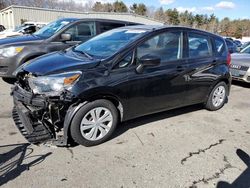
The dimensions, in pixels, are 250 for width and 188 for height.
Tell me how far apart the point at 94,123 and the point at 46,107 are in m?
0.68

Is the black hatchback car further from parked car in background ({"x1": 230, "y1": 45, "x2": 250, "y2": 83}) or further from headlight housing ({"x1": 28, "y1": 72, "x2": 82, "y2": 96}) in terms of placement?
parked car in background ({"x1": 230, "y1": 45, "x2": 250, "y2": 83})

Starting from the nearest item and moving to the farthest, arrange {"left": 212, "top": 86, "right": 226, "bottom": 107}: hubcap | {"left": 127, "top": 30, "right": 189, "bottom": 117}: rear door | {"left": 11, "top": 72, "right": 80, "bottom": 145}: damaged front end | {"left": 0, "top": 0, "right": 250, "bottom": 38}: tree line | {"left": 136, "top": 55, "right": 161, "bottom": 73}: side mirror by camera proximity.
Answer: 1. {"left": 11, "top": 72, "right": 80, "bottom": 145}: damaged front end
2. {"left": 136, "top": 55, "right": 161, "bottom": 73}: side mirror
3. {"left": 127, "top": 30, "right": 189, "bottom": 117}: rear door
4. {"left": 212, "top": 86, "right": 226, "bottom": 107}: hubcap
5. {"left": 0, "top": 0, "right": 250, "bottom": 38}: tree line

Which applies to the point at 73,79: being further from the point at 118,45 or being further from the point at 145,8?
the point at 145,8

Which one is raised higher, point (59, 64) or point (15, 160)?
point (59, 64)

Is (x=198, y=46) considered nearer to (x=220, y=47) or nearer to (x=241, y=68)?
(x=220, y=47)

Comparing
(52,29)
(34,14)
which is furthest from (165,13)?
(52,29)

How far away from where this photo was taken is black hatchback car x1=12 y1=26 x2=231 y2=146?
321cm

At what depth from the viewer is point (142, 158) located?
3.26 metres

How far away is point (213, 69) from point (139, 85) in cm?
187

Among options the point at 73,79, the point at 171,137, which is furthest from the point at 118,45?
the point at 171,137

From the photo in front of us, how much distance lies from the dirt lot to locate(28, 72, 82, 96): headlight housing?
30.6 inches

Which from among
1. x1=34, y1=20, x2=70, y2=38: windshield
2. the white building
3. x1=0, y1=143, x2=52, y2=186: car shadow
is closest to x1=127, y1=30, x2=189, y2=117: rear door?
x1=0, y1=143, x2=52, y2=186: car shadow

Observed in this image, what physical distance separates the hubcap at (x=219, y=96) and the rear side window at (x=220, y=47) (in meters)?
0.71

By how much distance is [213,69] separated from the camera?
15.7 ft
